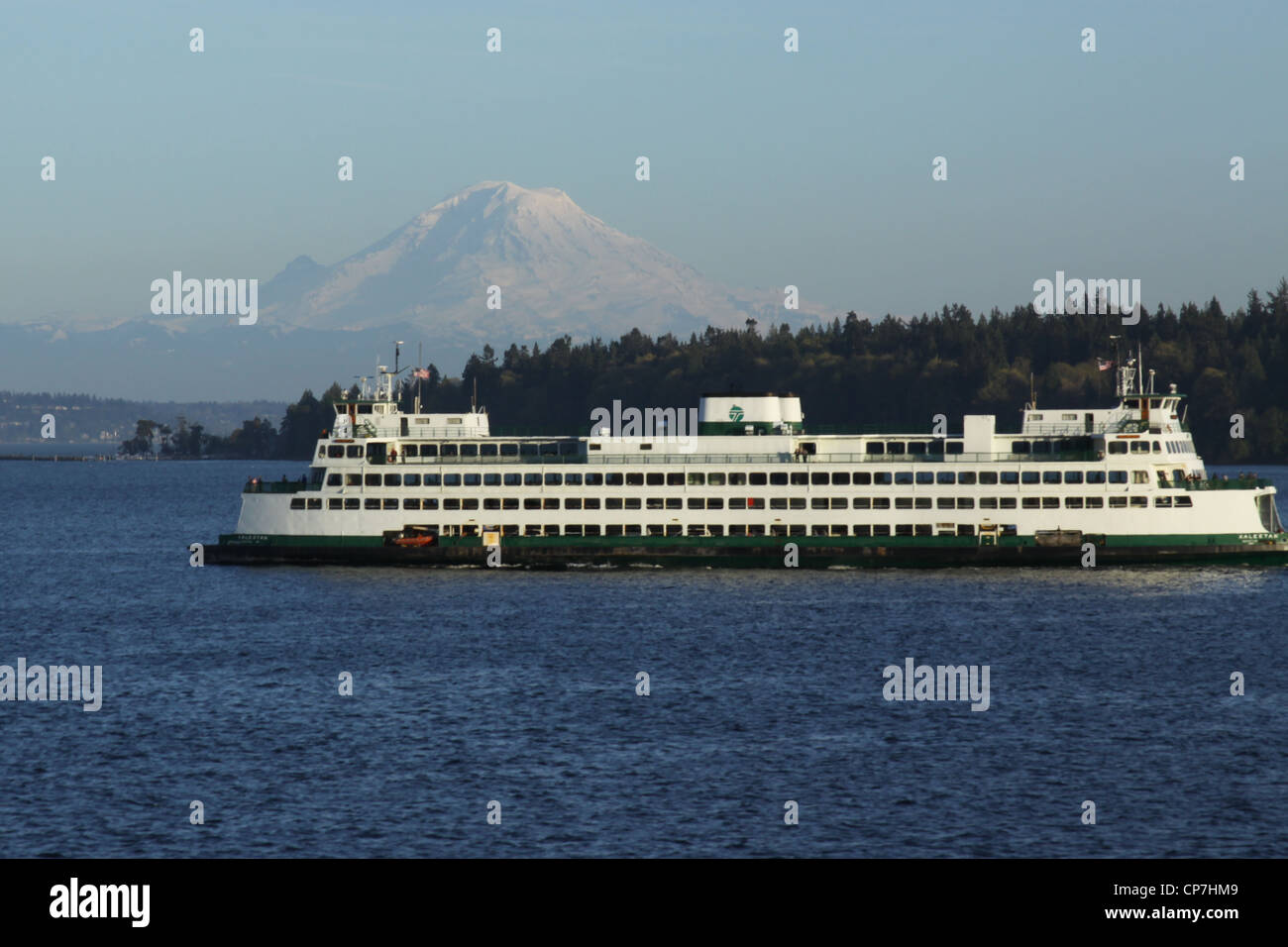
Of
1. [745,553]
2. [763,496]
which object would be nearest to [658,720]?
[745,553]

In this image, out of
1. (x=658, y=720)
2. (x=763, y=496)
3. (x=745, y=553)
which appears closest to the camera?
(x=658, y=720)

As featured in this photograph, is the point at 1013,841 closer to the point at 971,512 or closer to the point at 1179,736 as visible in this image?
the point at 1179,736

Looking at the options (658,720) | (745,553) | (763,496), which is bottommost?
(658,720)

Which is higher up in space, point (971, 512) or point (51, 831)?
point (971, 512)

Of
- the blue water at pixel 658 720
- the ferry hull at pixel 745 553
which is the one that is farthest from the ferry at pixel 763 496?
the blue water at pixel 658 720

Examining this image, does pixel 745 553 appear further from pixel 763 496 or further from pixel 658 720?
pixel 658 720

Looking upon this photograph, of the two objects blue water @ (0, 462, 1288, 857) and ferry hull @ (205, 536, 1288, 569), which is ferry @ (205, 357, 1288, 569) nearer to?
ferry hull @ (205, 536, 1288, 569)
